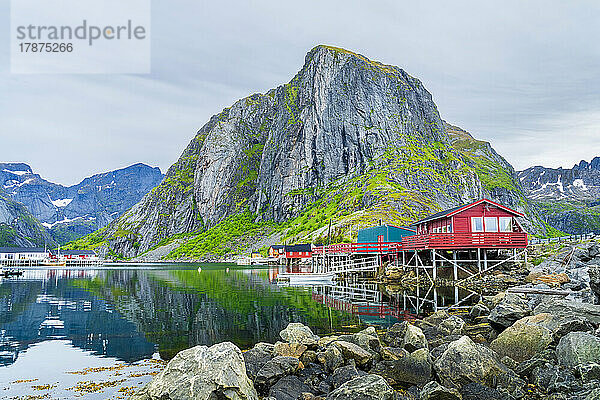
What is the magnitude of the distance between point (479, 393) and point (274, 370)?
798 centimetres

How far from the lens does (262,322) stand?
123 feet

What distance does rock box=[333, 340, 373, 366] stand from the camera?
2094 centimetres

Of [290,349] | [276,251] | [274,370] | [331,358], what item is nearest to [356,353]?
[331,358]

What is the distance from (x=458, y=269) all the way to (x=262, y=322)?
32.2 metres

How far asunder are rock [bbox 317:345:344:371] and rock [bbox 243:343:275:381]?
8.29 feet

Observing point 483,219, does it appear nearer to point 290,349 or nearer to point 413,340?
point 413,340

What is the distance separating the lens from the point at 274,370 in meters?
19.2

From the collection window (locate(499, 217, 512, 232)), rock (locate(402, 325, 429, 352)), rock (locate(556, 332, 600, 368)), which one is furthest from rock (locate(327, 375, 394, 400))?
window (locate(499, 217, 512, 232))

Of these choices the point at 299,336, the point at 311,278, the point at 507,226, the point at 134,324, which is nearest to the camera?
the point at 299,336

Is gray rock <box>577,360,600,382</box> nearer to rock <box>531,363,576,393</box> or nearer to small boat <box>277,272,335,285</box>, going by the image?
rock <box>531,363,576,393</box>

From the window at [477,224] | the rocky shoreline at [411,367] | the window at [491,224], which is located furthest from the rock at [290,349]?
the window at [491,224]

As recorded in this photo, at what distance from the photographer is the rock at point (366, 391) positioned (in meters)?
15.7

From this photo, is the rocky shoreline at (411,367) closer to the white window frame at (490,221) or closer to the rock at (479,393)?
the rock at (479,393)

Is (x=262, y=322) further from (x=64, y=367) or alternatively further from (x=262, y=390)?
(x=262, y=390)
